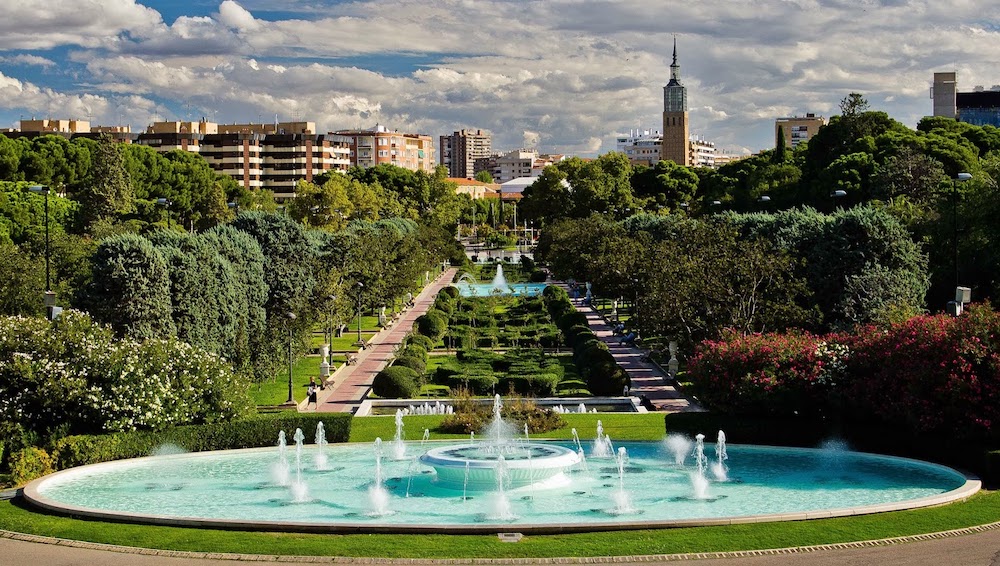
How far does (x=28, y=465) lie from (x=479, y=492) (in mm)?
9136

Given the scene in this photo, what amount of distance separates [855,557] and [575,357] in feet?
90.6

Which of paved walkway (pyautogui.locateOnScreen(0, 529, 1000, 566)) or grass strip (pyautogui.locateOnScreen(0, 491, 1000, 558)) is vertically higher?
grass strip (pyautogui.locateOnScreen(0, 491, 1000, 558))

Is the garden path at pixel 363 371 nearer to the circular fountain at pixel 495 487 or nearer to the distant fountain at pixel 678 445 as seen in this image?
the circular fountain at pixel 495 487

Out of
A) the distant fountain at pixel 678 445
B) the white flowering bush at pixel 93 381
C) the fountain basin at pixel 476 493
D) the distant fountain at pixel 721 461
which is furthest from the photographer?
the distant fountain at pixel 678 445

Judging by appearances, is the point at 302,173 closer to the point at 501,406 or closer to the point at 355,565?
the point at 501,406

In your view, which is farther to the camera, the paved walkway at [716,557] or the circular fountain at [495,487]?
the circular fountain at [495,487]

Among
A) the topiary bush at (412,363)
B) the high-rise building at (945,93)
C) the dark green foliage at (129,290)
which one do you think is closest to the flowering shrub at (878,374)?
the topiary bush at (412,363)

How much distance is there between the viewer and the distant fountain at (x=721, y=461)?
78.7 feet

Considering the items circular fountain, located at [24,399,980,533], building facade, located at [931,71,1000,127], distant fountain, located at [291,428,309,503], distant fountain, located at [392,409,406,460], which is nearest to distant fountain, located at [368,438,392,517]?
circular fountain, located at [24,399,980,533]

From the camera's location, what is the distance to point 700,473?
23500 mm

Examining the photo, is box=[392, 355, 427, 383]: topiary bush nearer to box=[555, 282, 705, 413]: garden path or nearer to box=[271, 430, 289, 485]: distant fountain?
box=[555, 282, 705, 413]: garden path

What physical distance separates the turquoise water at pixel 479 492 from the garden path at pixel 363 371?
31.6 ft

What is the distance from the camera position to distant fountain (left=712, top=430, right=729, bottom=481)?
2399 cm

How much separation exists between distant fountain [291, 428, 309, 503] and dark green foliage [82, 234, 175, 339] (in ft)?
25.2
